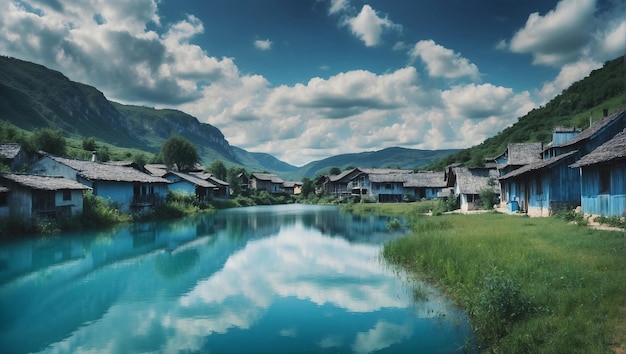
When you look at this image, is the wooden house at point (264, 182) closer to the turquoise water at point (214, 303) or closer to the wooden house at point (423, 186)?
the wooden house at point (423, 186)

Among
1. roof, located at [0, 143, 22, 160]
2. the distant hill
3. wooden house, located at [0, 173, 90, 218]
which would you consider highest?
the distant hill

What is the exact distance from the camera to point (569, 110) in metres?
104

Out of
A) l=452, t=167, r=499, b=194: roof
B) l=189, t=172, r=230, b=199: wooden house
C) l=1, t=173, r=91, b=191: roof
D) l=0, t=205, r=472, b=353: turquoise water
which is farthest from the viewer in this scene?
l=189, t=172, r=230, b=199: wooden house

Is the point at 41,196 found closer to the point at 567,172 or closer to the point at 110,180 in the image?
the point at 110,180

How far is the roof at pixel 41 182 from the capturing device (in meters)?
29.6

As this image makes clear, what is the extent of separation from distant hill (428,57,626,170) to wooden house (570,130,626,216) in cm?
6410

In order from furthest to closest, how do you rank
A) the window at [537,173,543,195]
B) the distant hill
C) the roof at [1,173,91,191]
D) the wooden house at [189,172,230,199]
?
the distant hill, the wooden house at [189,172,230,199], the roof at [1,173,91,191], the window at [537,173,543,195]

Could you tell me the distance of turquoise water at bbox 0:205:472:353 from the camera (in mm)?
10578

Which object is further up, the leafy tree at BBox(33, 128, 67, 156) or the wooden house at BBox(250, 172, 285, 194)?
the leafy tree at BBox(33, 128, 67, 156)

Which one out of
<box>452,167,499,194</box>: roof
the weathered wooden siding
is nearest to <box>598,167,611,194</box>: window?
the weathered wooden siding

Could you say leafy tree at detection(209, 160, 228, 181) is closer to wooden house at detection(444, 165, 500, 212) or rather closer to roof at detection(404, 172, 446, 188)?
roof at detection(404, 172, 446, 188)

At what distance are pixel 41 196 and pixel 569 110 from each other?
366ft

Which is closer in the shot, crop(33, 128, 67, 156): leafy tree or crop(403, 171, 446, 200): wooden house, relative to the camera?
crop(33, 128, 67, 156): leafy tree

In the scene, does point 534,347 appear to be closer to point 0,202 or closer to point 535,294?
point 535,294
